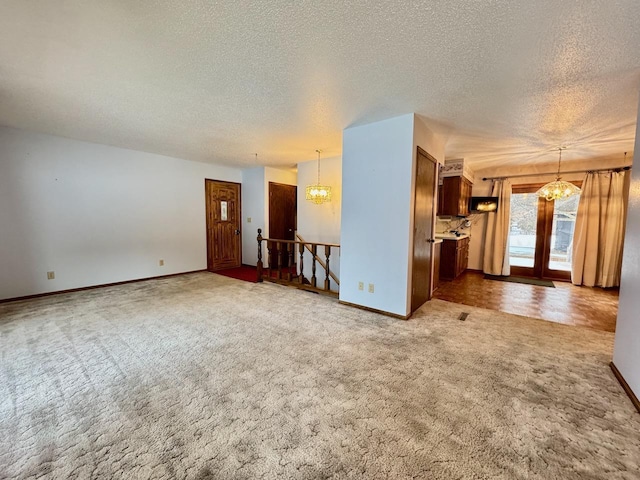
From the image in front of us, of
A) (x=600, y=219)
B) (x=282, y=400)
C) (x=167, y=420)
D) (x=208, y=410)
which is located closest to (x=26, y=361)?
(x=167, y=420)

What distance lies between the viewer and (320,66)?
208 centimetres

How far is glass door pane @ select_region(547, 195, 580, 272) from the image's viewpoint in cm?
530

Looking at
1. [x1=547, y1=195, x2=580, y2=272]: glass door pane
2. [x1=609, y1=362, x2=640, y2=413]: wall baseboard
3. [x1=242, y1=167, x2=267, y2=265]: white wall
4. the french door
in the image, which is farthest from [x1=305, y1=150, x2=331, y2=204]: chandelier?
[x1=547, y1=195, x2=580, y2=272]: glass door pane

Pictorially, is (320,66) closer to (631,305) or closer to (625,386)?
(631,305)

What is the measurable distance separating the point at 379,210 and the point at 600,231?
4.73 metres

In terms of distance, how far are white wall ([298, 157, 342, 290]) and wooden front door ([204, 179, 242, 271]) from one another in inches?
71.0

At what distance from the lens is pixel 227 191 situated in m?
6.36

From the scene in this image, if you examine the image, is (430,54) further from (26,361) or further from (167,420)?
(26,361)

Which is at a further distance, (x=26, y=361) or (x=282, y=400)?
(x=26, y=361)

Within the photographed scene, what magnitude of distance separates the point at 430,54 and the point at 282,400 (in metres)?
2.66

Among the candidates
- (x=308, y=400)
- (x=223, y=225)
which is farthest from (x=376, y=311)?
(x=223, y=225)

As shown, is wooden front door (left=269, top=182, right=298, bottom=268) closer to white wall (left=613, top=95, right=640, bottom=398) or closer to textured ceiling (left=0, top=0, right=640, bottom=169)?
textured ceiling (left=0, top=0, right=640, bottom=169)

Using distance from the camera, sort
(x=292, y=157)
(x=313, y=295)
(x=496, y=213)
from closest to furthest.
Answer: (x=313, y=295), (x=292, y=157), (x=496, y=213)

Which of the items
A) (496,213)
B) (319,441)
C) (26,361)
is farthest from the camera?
(496,213)
